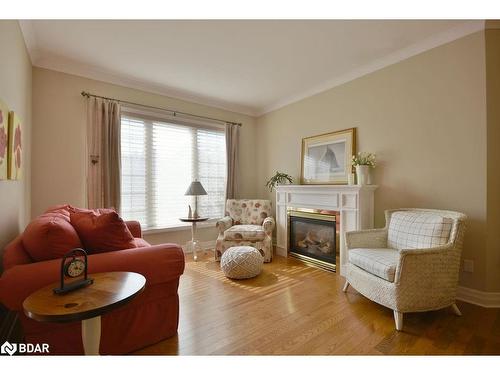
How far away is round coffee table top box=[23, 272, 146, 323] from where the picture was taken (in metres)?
0.99

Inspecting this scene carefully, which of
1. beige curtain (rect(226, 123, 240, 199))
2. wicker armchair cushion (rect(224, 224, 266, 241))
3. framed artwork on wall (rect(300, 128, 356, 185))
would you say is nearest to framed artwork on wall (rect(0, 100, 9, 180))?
wicker armchair cushion (rect(224, 224, 266, 241))

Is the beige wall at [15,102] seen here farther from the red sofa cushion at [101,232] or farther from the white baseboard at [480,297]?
the white baseboard at [480,297]

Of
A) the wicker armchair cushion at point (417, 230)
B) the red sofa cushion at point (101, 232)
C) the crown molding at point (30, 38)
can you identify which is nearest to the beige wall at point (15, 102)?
the crown molding at point (30, 38)

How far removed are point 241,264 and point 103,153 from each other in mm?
2338

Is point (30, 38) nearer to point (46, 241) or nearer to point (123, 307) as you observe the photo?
point (46, 241)

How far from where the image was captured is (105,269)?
1.50m

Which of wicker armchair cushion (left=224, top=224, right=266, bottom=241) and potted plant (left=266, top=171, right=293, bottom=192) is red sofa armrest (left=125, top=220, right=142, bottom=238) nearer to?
wicker armchair cushion (left=224, top=224, right=266, bottom=241)

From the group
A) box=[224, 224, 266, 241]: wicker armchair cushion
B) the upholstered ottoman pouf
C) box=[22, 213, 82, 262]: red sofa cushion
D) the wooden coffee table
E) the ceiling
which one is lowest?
the upholstered ottoman pouf

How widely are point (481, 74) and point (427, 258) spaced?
1.79 meters

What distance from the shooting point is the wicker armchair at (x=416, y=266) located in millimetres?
1902

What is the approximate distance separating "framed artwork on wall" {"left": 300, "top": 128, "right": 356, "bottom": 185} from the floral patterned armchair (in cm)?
87

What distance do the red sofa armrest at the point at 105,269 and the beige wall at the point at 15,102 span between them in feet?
2.23
